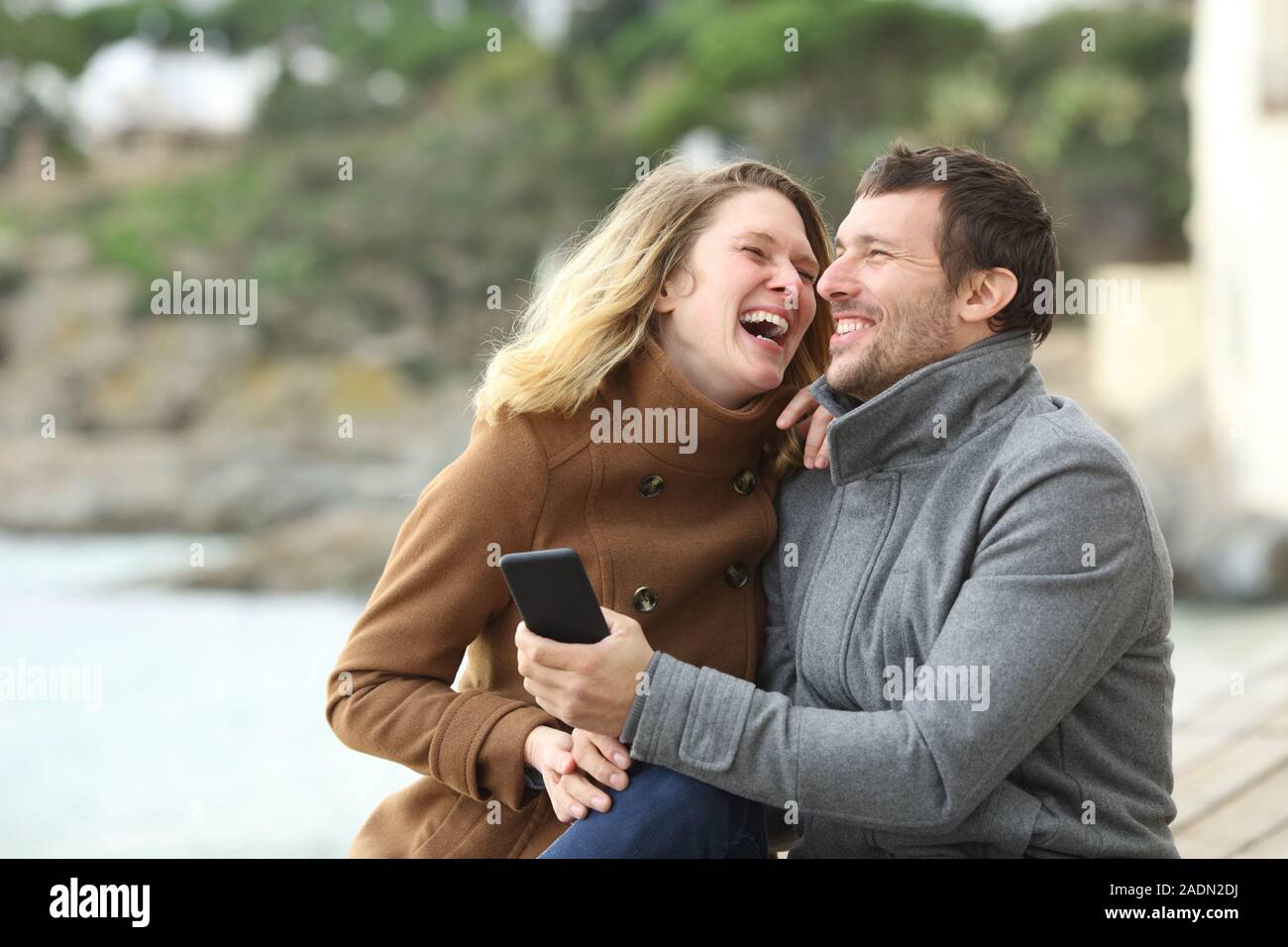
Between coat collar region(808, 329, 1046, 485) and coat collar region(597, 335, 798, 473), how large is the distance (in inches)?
6.3

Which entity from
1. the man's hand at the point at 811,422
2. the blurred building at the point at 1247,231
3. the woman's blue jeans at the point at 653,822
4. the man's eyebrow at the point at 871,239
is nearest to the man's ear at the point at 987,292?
the man's eyebrow at the point at 871,239

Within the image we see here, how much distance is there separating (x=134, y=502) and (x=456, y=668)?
55.6ft

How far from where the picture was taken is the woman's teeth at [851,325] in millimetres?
1857

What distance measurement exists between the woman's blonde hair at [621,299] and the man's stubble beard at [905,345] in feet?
0.66

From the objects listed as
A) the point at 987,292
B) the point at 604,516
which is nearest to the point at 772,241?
the point at 987,292

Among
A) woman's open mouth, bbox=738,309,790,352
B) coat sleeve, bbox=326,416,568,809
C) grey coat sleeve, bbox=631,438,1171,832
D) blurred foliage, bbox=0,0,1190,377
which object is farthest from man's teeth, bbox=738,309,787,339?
blurred foliage, bbox=0,0,1190,377

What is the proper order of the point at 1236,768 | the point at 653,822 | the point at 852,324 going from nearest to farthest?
1. the point at 653,822
2. the point at 852,324
3. the point at 1236,768

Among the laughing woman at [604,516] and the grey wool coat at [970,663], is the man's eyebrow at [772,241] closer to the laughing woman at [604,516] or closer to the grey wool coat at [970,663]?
the laughing woman at [604,516]

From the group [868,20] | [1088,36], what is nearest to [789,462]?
[1088,36]

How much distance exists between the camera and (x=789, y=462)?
2.03m

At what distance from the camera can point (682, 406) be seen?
1.92 metres

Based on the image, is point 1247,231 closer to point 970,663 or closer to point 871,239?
point 871,239

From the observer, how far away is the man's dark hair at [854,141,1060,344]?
1.82m

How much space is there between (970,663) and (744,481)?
0.53 m
